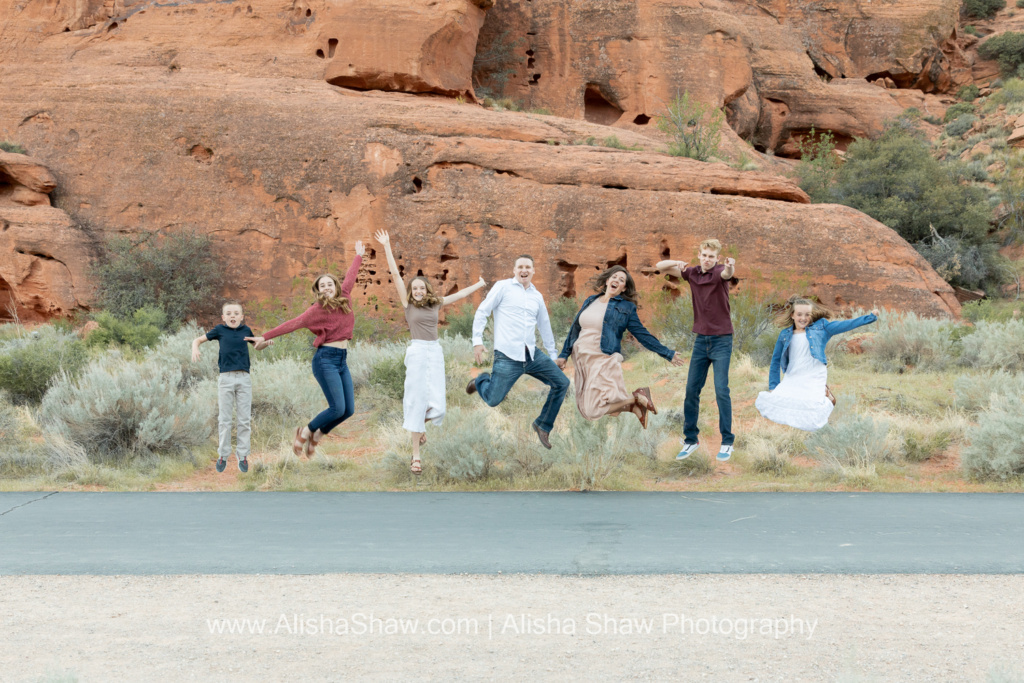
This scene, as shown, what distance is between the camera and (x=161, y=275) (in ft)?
55.2

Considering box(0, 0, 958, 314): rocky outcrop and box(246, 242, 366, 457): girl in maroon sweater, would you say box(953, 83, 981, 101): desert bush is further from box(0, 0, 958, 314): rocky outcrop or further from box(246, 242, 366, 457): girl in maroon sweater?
box(246, 242, 366, 457): girl in maroon sweater

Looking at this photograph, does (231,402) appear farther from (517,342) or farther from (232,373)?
(517,342)

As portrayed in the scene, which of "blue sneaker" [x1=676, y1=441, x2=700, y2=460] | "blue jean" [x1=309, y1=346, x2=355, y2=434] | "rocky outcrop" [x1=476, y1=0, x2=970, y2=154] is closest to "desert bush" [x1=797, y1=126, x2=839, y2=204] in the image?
"rocky outcrop" [x1=476, y1=0, x2=970, y2=154]

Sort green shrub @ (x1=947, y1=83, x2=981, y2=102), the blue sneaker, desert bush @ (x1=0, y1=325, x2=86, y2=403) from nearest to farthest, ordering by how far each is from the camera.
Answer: the blue sneaker → desert bush @ (x1=0, y1=325, x2=86, y2=403) → green shrub @ (x1=947, y1=83, x2=981, y2=102)

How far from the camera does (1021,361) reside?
480 inches

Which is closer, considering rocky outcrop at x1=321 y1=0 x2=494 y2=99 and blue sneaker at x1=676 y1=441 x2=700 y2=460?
blue sneaker at x1=676 y1=441 x2=700 y2=460

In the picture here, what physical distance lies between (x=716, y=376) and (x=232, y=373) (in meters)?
4.41

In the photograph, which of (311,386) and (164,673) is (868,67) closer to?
(311,386)

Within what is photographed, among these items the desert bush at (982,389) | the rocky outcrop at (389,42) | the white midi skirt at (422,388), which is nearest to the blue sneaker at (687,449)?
the white midi skirt at (422,388)

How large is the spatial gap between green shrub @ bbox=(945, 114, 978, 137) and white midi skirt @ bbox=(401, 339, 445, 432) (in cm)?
2834

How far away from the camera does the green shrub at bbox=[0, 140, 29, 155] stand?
17.6 metres

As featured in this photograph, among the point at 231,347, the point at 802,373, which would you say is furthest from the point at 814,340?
the point at 231,347

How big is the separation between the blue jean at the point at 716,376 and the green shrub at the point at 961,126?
87.6 feet

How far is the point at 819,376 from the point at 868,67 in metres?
27.8
